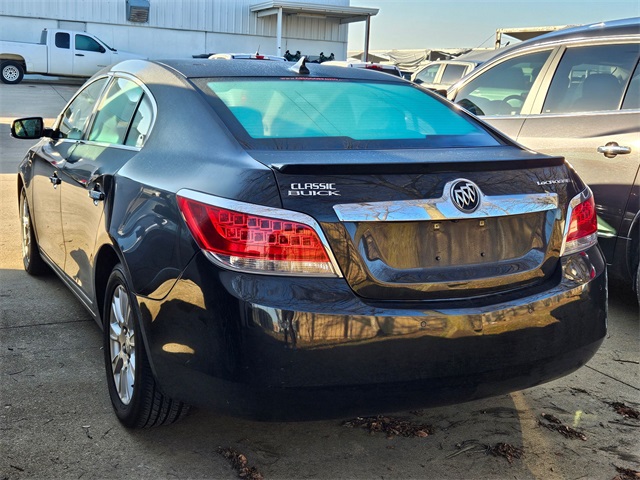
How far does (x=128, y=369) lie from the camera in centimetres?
313

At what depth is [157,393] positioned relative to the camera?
2.97 meters

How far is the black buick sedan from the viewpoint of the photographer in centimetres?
246

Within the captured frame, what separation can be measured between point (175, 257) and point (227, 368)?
441 mm

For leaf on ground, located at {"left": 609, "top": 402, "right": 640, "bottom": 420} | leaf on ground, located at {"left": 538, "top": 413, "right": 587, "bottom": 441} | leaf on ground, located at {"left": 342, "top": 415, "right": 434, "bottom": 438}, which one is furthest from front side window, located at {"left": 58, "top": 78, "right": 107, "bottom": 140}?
leaf on ground, located at {"left": 609, "top": 402, "right": 640, "bottom": 420}

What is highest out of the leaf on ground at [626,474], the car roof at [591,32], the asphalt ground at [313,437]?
the car roof at [591,32]

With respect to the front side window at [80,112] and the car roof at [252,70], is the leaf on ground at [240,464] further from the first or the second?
the front side window at [80,112]

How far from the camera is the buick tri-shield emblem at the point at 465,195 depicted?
260cm

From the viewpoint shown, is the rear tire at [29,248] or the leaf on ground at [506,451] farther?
the rear tire at [29,248]

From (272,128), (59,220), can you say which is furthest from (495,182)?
(59,220)

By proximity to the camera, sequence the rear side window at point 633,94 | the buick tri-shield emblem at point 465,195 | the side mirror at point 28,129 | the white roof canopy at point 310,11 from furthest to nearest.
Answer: the white roof canopy at point 310,11, the rear side window at point 633,94, the side mirror at point 28,129, the buick tri-shield emblem at point 465,195

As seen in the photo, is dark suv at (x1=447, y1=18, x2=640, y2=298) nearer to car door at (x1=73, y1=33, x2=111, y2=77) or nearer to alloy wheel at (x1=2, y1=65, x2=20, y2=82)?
car door at (x1=73, y1=33, x2=111, y2=77)

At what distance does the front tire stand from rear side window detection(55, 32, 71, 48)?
23.2m

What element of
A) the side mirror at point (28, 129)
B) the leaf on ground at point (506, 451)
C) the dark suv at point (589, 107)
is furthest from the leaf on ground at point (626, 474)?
the side mirror at point (28, 129)

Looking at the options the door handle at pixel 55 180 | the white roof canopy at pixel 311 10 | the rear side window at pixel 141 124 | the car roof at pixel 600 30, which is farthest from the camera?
the white roof canopy at pixel 311 10
